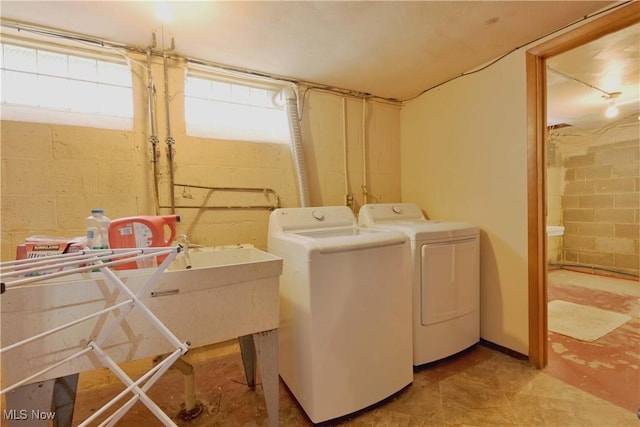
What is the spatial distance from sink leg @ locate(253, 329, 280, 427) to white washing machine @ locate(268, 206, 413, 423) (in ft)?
0.54

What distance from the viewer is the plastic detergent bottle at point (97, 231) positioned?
1117 mm

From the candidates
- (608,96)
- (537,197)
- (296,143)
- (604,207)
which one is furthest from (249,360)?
(604,207)

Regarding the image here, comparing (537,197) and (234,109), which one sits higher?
(234,109)

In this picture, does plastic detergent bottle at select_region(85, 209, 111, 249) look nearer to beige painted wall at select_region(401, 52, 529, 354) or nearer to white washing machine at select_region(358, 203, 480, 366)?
white washing machine at select_region(358, 203, 480, 366)

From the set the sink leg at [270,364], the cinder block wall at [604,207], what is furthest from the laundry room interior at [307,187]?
the cinder block wall at [604,207]

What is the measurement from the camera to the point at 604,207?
4156 millimetres

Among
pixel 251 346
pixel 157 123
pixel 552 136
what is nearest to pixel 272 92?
pixel 157 123

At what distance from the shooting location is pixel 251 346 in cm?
162

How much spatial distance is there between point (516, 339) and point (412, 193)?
1422 millimetres

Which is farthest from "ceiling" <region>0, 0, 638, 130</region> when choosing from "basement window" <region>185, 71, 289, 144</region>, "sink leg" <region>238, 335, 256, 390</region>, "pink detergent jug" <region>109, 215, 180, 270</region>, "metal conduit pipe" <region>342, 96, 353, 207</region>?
"sink leg" <region>238, 335, 256, 390</region>

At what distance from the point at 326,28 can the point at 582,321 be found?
3215mm

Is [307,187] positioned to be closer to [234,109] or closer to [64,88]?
[234,109]

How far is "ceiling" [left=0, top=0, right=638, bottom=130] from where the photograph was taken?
144cm

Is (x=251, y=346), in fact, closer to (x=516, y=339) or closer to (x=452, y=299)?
(x=452, y=299)
